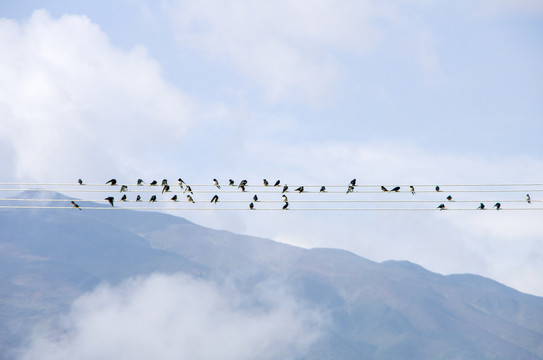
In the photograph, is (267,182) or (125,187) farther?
(267,182)

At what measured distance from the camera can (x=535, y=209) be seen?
37.8m

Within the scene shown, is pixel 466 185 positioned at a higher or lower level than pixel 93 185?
higher

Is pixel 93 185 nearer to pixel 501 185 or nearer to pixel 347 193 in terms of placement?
pixel 347 193

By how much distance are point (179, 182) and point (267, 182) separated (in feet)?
33.2

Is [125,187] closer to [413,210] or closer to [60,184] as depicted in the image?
[60,184]

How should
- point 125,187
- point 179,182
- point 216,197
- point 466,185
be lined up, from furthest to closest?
point 216,197 < point 179,182 < point 125,187 < point 466,185

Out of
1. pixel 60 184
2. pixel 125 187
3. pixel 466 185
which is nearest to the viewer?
pixel 60 184

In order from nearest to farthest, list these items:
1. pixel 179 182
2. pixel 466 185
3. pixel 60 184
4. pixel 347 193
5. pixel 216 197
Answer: pixel 60 184, pixel 466 185, pixel 347 193, pixel 179 182, pixel 216 197

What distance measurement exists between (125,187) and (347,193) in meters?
16.5

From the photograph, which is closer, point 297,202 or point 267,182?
point 297,202

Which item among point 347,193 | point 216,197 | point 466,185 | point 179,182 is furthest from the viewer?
point 216,197

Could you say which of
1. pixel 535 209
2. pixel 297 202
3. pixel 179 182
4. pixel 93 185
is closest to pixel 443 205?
pixel 535 209

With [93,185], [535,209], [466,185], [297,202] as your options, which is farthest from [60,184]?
[535,209]

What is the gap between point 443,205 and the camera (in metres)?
46.7
